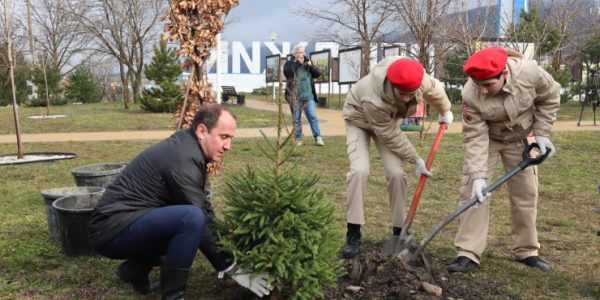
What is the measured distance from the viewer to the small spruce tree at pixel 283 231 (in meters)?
3.05

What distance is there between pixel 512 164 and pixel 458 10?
1240 centimetres

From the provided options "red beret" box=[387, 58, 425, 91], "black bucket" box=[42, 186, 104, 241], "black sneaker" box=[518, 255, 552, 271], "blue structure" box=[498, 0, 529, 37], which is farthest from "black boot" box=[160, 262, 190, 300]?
"blue structure" box=[498, 0, 529, 37]

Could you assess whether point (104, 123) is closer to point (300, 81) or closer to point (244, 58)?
point (300, 81)

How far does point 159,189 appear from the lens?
327cm

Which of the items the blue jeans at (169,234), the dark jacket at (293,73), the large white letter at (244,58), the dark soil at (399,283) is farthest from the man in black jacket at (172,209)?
the large white letter at (244,58)

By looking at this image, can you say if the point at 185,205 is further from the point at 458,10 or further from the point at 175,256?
the point at 458,10

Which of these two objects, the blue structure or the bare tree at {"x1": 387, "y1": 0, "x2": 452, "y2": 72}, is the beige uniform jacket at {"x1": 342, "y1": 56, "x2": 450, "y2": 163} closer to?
the bare tree at {"x1": 387, "y1": 0, "x2": 452, "y2": 72}

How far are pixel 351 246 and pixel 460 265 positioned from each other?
30.7 inches

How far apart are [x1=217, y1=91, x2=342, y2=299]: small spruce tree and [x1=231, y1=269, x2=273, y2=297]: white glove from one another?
39 mm

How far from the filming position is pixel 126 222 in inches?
127

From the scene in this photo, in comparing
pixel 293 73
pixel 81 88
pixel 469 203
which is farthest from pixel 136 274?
pixel 81 88

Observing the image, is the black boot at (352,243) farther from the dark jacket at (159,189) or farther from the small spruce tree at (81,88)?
the small spruce tree at (81,88)

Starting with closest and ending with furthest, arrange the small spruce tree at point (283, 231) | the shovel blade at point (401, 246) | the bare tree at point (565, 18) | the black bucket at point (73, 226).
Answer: the small spruce tree at point (283, 231) < the shovel blade at point (401, 246) < the black bucket at point (73, 226) < the bare tree at point (565, 18)

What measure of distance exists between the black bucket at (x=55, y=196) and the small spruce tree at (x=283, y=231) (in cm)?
189
